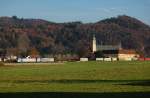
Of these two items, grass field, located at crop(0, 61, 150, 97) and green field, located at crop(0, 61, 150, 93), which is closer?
grass field, located at crop(0, 61, 150, 97)

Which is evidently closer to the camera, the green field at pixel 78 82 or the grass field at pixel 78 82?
the grass field at pixel 78 82

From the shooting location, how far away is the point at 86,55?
172 meters

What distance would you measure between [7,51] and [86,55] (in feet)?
105

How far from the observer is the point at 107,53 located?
191750 millimetres
